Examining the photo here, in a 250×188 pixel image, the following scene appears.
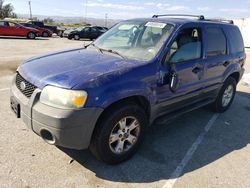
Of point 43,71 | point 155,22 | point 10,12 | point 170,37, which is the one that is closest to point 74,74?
point 43,71

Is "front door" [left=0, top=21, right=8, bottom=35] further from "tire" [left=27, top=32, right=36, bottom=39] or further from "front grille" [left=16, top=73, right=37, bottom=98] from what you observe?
"front grille" [left=16, top=73, right=37, bottom=98]

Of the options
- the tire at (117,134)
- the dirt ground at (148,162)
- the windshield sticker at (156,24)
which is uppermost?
the windshield sticker at (156,24)

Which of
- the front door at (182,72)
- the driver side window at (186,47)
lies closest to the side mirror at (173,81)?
the front door at (182,72)

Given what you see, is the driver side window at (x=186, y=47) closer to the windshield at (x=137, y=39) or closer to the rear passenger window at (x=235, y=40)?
the windshield at (x=137, y=39)

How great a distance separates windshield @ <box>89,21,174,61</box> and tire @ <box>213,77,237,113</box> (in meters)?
2.15

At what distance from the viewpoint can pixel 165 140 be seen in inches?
173

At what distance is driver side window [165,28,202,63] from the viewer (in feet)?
13.1

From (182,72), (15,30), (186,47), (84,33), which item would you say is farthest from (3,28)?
(182,72)

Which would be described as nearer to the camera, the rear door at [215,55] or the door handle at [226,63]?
the rear door at [215,55]

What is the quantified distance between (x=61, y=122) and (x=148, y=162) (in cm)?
142

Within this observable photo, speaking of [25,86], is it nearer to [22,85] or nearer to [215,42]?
[22,85]

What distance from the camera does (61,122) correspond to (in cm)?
291

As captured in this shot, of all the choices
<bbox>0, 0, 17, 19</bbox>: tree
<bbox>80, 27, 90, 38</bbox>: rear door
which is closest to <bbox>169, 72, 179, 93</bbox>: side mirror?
<bbox>80, 27, 90, 38</bbox>: rear door

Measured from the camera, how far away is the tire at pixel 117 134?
3.22m
